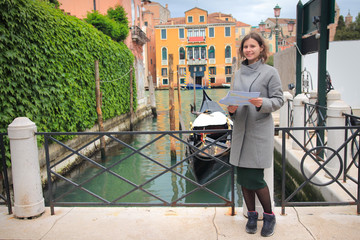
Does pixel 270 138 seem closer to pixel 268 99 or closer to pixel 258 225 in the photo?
pixel 268 99

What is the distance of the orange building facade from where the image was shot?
142 ft

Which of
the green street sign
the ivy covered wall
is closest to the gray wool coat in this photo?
the green street sign

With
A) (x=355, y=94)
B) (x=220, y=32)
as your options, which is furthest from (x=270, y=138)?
(x=220, y=32)

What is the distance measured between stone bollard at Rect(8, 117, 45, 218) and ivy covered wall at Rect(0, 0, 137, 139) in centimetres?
203

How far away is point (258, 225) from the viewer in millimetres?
2641

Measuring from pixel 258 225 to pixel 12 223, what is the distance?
7.33 feet

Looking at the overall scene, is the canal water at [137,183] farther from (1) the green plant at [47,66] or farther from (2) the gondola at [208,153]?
(1) the green plant at [47,66]

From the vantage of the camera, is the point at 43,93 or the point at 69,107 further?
the point at 69,107

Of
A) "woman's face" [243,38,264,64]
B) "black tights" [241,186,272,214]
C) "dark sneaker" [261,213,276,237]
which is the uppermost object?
"woman's face" [243,38,264,64]

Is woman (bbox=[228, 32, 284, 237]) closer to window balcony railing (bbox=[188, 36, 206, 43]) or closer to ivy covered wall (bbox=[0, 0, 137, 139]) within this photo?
ivy covered wall (bbox=[0, 0, 137, 139])

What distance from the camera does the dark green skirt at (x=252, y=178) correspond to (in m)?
2.36

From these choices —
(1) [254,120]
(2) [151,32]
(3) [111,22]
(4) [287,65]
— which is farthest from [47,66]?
(2) [151,32]

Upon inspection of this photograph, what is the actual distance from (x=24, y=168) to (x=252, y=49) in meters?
2.28

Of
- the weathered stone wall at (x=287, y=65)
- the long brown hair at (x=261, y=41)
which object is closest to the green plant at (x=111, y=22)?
the weathered stone wall at (x=287, y=65)
